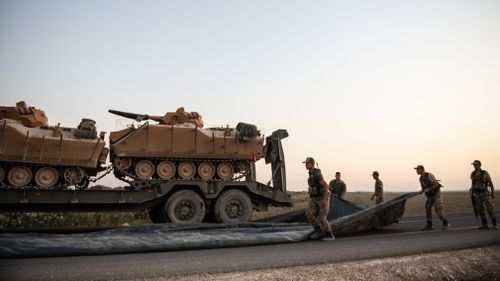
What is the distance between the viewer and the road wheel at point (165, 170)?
11.2 metres

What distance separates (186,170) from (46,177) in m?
3.88

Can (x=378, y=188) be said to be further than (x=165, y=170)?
Yes

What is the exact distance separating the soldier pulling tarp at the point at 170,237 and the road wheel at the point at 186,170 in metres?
3.13

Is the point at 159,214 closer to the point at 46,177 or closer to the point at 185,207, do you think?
the point at 185,207

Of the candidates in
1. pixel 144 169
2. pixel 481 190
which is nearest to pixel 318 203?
pixel 144 169

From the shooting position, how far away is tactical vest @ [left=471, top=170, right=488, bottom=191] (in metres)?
10.6

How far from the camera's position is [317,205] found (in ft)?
27.9

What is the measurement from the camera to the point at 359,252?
623 cm

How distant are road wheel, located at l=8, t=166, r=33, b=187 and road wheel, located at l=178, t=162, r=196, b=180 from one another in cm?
406

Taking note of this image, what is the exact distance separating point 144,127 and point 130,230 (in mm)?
4076

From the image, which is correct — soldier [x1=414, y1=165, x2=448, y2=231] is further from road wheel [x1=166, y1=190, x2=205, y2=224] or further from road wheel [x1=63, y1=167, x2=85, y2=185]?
road wheel [x1=63, y1=167, x2=85, y2=185]

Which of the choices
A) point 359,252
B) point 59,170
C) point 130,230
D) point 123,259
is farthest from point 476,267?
point 59,170

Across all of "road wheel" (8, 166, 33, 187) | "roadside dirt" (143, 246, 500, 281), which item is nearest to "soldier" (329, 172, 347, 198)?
"roadside dirt" (143, 246, 500, 281)

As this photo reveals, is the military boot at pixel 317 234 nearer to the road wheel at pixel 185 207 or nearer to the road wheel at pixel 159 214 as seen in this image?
the road wheel at pixel 185 207
